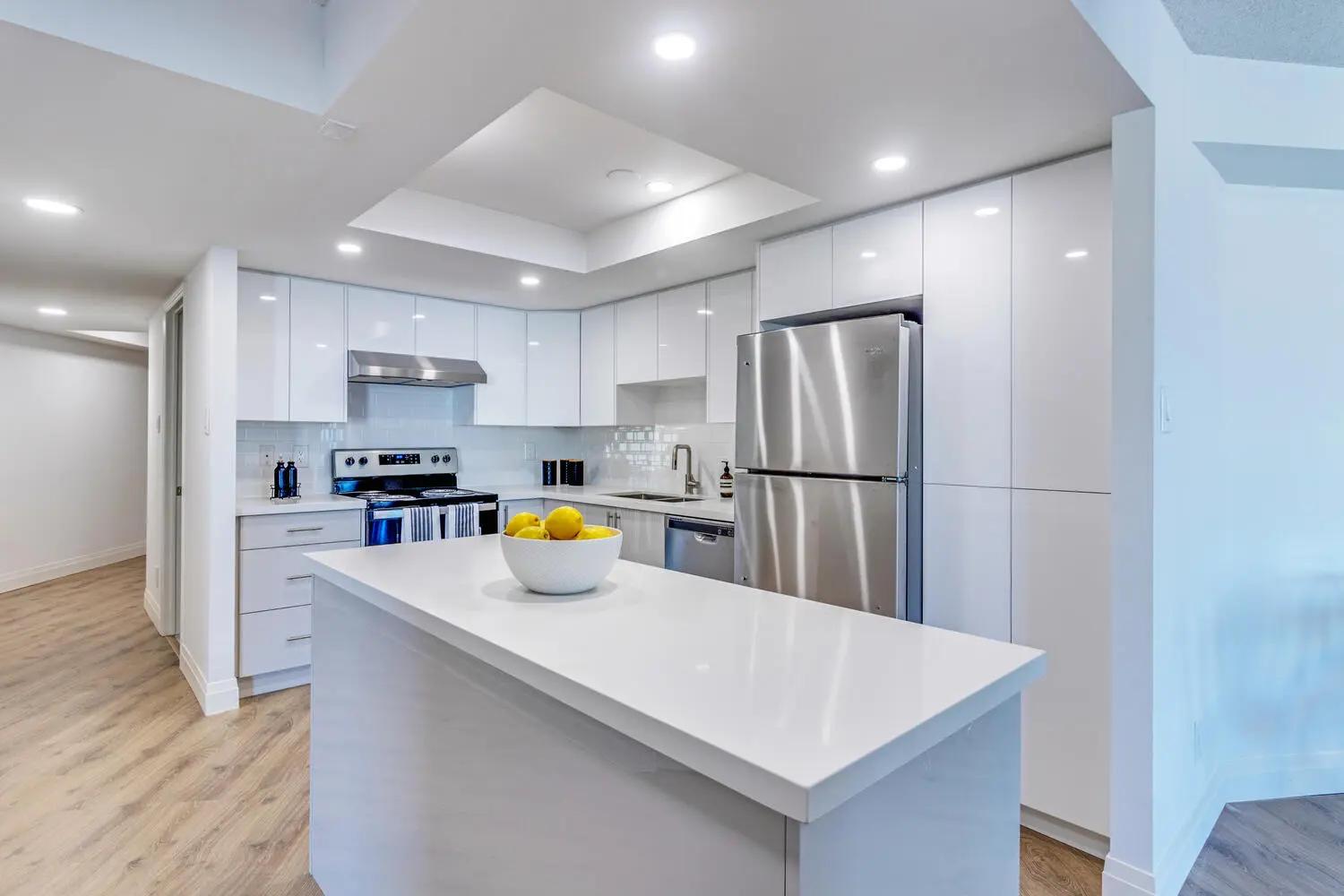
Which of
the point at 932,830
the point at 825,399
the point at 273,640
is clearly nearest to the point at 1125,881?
the point at 932,830

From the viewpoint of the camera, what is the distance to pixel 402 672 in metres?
1.58

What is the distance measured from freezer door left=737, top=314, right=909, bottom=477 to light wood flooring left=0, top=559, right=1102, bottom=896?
4.51 feet

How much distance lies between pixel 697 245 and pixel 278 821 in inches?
108

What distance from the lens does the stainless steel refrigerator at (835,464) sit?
2.51 meters

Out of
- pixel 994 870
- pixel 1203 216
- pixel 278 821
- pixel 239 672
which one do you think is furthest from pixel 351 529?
pixel 1203 216

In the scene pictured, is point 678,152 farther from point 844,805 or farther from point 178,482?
point 178,482

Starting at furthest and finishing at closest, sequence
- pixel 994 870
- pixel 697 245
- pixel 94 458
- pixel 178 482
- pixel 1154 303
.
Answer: pixel 94 458 < pixel 178 482 < pixel 697 245 < pixel 1154 303 < pixel 994 870

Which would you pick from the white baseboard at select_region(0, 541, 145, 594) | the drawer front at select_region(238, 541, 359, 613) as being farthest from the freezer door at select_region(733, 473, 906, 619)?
the white baseboard at select_region(0, 541, 145, 594)

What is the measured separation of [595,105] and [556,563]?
1.23 metres

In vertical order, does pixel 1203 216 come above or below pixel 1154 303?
above

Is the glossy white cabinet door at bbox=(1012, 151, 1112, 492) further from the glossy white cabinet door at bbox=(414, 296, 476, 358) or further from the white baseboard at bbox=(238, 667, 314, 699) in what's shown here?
the white baseboard at bbox=(238, 667, 314, 699)

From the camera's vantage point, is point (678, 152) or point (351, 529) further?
point (351, 529)

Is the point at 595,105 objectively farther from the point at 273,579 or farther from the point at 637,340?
the point at 273,579

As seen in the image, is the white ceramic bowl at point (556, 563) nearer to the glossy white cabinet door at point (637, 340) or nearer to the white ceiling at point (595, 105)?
the white ceiling at point (595, 105)
